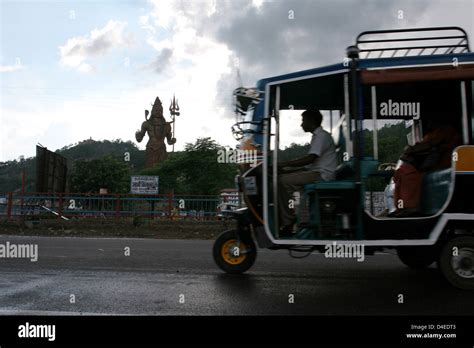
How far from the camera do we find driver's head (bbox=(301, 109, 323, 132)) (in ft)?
18.8

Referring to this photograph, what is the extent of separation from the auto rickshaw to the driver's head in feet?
0.85

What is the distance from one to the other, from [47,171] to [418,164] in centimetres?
2346

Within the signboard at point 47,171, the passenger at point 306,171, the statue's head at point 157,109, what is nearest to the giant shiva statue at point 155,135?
the statue's head at point 157,109

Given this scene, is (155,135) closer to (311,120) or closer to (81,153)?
(81,153)

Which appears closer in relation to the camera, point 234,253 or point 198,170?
point 234,253

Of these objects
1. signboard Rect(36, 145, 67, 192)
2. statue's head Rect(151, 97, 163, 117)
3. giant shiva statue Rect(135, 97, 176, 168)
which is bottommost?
signboard Rect(36, 145, 67, 192)

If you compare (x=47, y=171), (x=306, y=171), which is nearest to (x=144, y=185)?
(x=47, y=171)

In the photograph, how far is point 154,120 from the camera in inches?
2318

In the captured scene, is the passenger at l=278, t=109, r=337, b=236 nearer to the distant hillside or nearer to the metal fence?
the metal fence

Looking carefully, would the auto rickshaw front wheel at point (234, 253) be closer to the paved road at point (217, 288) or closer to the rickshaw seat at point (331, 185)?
the paved road at point (217, 288)

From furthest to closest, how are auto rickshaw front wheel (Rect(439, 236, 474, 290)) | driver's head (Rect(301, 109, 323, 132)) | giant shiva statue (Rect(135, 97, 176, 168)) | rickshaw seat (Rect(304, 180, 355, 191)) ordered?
1. giant shiva statue (Rect(135, 97, 176, 168))
2. driver's head (Rect(301, 109, 323, 132))
3. rickshaw seat (Rect(304, 180, 355, 191))
4. auto rickshaw front wheel (Rect(439, 236, 474, 290))

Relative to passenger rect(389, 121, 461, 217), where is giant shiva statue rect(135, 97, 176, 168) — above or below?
above

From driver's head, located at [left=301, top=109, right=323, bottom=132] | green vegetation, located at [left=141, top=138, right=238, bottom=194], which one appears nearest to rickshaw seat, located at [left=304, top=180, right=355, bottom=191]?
driver's head, located at [left=301, top=109, right=323, bottom=132]

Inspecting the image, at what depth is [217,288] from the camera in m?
5.00
